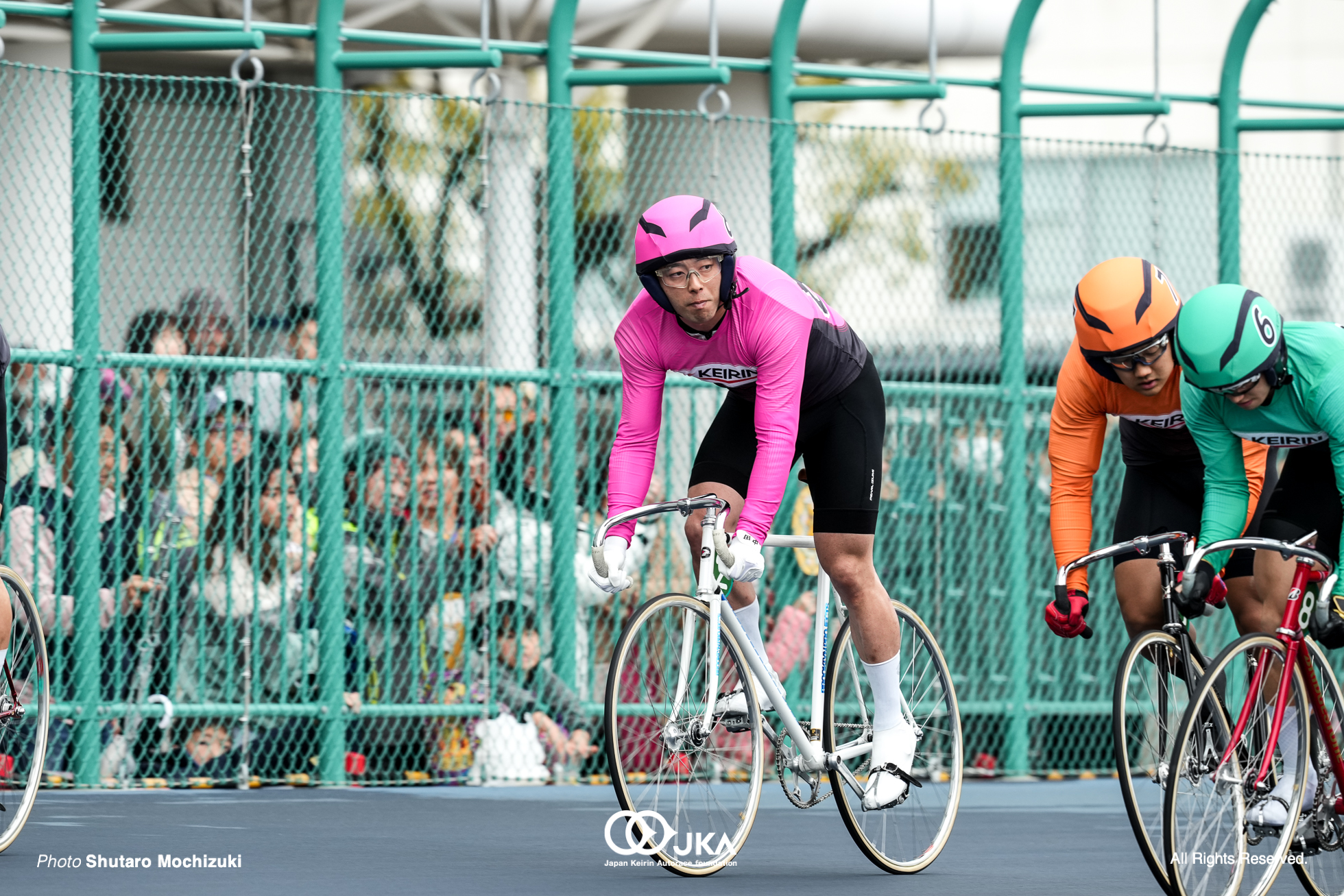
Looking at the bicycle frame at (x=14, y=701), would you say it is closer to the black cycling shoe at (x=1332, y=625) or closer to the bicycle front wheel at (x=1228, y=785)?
the bicycle front wheel at (x=1228, y=785)

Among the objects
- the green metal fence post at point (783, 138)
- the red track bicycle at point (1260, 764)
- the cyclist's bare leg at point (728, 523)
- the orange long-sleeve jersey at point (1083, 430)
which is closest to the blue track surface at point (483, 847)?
the red track bicycle at point (1260, 764)

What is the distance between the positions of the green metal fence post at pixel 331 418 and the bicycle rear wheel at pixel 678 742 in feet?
11.7

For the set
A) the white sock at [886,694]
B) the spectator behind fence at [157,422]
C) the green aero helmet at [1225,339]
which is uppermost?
the green aero helmet at [1225,339]

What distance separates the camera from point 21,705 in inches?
239

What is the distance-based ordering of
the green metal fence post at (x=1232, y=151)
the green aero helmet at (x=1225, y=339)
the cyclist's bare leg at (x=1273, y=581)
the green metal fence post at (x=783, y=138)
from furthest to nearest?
the green metal fence post at (x=1232, y=151) < the green metal fence post at (x=783, y=138) < the cyclist's bare leg at (x=1273, y=581) < the green aero helmet at (x=1225, y=339)

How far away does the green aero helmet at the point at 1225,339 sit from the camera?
535 centimetres

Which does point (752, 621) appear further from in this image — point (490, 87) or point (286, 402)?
point (490, 87)

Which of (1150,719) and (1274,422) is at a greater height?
(1274,422)

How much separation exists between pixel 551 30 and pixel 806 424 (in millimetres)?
4471

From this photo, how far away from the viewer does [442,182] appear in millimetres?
11516

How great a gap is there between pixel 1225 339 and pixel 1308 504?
3.20 feet

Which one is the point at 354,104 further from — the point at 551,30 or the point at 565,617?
the point at 565,617

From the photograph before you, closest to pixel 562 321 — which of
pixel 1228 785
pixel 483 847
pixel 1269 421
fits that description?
pixel 483 847

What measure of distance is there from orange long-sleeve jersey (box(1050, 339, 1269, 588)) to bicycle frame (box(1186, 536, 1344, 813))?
0.71 metres
